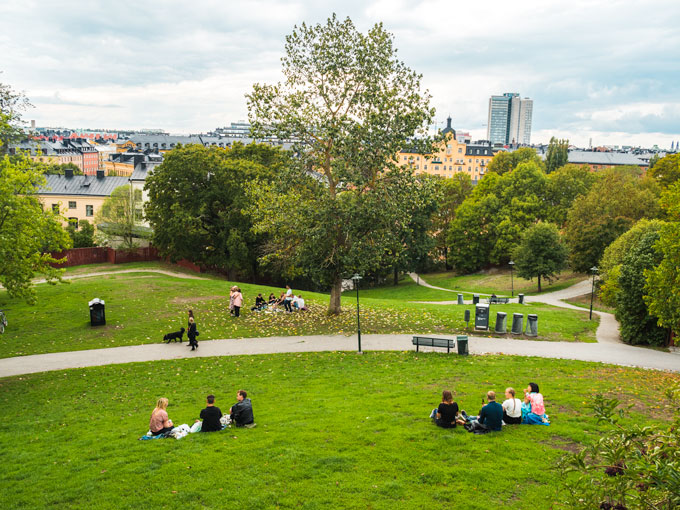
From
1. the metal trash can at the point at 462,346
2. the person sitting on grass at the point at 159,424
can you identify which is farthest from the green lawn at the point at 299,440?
A: the metal trash can at the point at 462,346

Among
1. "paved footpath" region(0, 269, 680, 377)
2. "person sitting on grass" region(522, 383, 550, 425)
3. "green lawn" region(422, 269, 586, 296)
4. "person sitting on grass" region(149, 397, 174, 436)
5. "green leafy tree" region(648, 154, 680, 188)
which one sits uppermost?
"green leafy tree" region(648, 154, 680, 188)

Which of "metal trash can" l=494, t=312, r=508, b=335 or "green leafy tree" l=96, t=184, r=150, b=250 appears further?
"green leafy tree" l=96, t=184, r=150, b=250

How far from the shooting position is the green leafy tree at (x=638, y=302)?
2595 centimetres

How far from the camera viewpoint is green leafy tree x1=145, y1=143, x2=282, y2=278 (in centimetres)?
4388

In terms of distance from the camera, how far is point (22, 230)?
18.7 meters

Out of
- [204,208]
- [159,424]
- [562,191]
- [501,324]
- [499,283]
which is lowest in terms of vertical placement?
[499,283]

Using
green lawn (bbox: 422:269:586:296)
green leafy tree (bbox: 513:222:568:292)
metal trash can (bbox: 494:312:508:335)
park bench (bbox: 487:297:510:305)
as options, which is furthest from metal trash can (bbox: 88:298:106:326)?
green leafy tree (bbox: 513:222:568:292)

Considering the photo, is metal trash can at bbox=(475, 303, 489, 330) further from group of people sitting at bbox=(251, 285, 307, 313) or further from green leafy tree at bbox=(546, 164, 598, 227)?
green leafy tree at bbox=(546, 164, 598, 227)

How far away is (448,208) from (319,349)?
58400mm

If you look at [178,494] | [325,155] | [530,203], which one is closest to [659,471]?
[178,494]

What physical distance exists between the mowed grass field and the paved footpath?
1.06 m

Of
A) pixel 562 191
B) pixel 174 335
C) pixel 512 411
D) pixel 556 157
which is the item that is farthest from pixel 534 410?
pixel 556 157

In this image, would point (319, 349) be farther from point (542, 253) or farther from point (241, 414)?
point (542, 253)

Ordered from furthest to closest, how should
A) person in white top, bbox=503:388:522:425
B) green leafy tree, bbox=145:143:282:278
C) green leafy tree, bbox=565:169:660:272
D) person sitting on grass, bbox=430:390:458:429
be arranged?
green leafy tree, bbox=565:169:660:272 → green leafy tree, bbox=145:143:282:278 → person in white top, bbox=503:388:522:425 → person sitting on grass, bbox=430:390:458:429
